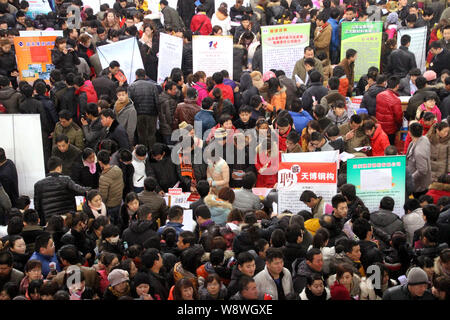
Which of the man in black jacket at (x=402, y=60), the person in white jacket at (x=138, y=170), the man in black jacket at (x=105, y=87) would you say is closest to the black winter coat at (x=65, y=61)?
the man in black jacket at (x=105, y=87)

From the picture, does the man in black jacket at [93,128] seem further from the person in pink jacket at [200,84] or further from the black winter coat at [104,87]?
the person in pink jacket at [200,84]

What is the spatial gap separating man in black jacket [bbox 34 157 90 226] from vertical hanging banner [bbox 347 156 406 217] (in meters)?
3.64

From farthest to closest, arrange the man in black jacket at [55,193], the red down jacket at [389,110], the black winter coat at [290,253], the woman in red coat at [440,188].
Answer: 1. the red down jacket at [389,110]
2. the woman in red coat at [440,188]
3. the man in black jacket at [55,193]
4. the black winter coat at [290,253]

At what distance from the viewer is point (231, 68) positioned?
46.1ft

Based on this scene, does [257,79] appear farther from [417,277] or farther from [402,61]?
[417,277]

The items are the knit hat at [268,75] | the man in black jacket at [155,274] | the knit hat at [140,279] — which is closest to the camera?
the knit hat at [140,279]

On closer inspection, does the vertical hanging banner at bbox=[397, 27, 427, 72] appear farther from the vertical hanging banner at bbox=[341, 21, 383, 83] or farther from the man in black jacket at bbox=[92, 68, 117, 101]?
the man in black jacket at bbox=[92, 68, 117, 101]

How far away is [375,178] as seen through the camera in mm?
9602

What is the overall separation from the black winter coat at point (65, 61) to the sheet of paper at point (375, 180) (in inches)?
259

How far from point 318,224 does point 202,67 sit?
20.2ft

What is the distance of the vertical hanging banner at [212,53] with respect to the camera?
551 inches

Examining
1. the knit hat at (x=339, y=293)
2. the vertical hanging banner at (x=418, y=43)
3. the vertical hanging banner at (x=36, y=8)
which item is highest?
the vertical hanging banner at (x=36, y=8)

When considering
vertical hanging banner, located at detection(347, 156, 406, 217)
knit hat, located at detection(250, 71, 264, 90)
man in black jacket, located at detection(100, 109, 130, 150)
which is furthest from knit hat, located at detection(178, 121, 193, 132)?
vertical hanging banner, located at detection(347, 156, 406, 217)
